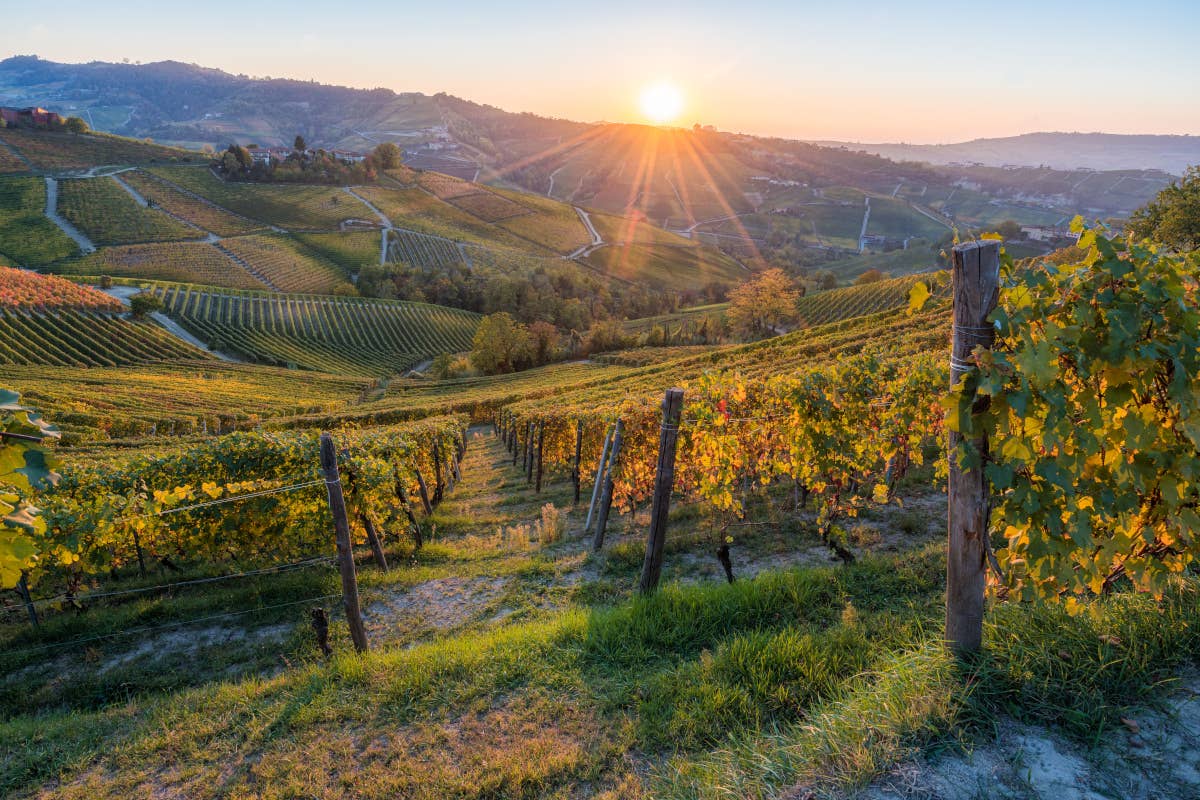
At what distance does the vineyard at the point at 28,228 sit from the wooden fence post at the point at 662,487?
12584cm

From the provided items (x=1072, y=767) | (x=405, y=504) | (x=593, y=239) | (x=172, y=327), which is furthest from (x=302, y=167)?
(x=1072, y=767)

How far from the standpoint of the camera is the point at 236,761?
173 inches

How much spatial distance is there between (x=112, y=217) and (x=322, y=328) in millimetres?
65358

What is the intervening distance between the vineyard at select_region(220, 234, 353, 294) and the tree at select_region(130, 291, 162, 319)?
23.7 m

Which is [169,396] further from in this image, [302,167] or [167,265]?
[302,167]

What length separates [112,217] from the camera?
107938 mm

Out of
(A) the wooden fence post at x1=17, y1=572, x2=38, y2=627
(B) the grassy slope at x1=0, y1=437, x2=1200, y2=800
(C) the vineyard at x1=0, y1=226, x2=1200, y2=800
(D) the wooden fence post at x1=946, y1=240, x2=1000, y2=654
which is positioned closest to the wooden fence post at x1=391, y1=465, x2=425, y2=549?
(C) the vineyard at x1=0, y1=226, x2=1200, y2=800

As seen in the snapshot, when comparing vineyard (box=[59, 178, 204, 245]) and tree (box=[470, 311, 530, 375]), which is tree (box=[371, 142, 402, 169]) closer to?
vineyard (box=[59, 178, 204, 245])

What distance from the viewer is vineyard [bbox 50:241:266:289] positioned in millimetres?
90000

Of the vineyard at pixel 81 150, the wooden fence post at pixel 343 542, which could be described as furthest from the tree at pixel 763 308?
the vineyard at pixel 81 150

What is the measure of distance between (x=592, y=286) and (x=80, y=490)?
100091 millimetres

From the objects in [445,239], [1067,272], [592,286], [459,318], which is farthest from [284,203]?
[1067,272]

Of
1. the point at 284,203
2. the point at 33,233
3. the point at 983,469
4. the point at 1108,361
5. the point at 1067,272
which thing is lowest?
the point at 983,469

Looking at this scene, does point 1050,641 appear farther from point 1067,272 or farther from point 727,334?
point 727,334
